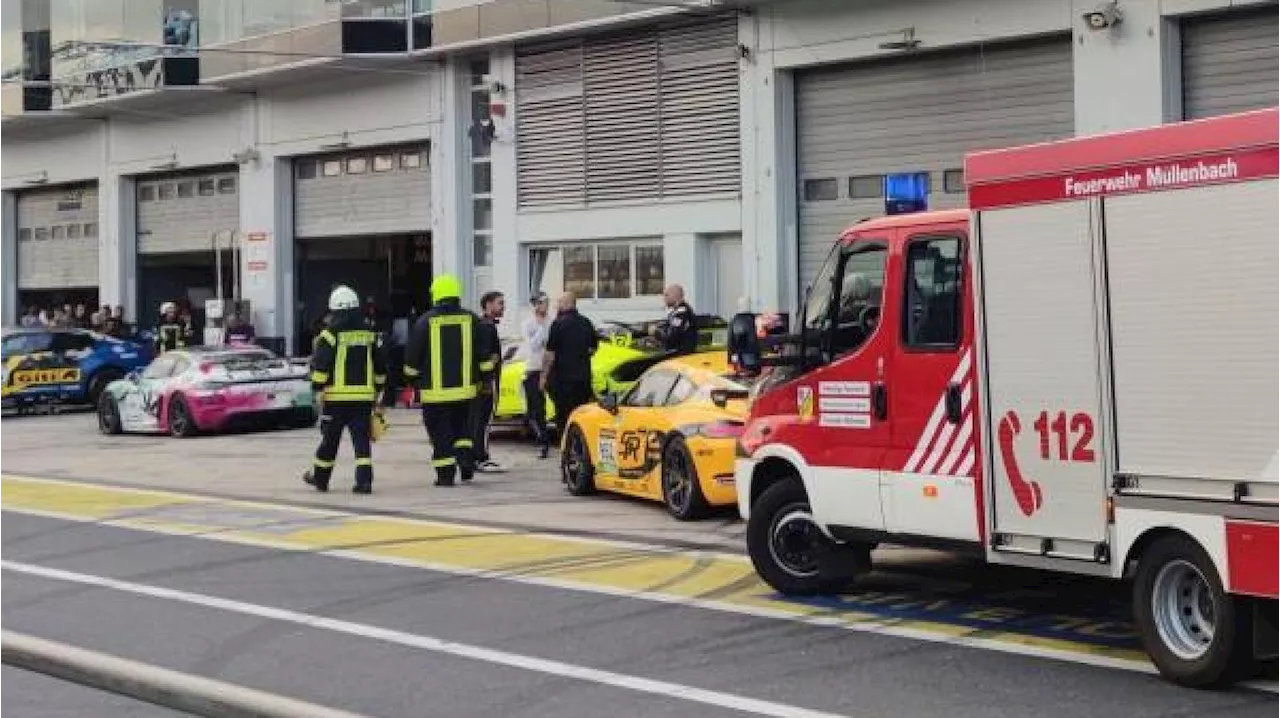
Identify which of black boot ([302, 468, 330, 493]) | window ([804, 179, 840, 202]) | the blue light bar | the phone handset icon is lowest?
black boot ([302, 468, 330, 493])

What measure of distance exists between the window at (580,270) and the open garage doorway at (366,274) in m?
6.14

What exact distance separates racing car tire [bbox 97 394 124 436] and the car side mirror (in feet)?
43.5

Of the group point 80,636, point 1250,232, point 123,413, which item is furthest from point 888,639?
point 123,413

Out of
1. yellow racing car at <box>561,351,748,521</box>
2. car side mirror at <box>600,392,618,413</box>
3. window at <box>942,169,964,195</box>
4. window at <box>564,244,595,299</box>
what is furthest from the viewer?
window at <box>564,244,595,299</box>

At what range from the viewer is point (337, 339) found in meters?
15.9

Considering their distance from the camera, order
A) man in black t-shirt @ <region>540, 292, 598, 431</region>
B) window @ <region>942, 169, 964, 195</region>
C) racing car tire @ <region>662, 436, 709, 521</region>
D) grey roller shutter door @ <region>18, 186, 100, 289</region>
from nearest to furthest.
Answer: racing car tire @ <region>662, 436, 709, 521</region> → man in black t-shirt @ <region>540, 292, 598, 431</region> → window @ <region>942, 169, 964, 195</region> → grey roller shutter door @ <region>18, 186, 100, 289</region>

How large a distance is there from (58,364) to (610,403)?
19.2 m

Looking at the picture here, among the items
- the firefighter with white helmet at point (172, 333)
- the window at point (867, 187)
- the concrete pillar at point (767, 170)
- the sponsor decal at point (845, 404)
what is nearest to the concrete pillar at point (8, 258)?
the firefighter with white helmet at point (172, 333)

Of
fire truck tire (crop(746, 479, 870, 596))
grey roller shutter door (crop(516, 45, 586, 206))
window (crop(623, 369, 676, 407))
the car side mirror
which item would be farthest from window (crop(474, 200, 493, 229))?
fire truck tire (crop(746, 479, 870, 596))

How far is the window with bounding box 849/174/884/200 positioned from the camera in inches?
900

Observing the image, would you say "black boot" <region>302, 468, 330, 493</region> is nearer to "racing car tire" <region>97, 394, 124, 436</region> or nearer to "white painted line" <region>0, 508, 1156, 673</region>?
"white painted line" <region>0, 508, 1156, 673</region>

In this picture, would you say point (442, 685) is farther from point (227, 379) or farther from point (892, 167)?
point (227, 379)

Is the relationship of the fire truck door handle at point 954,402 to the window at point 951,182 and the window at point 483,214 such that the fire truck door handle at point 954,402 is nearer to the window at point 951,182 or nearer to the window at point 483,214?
the window at point 951,182

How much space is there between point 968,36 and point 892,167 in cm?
214
